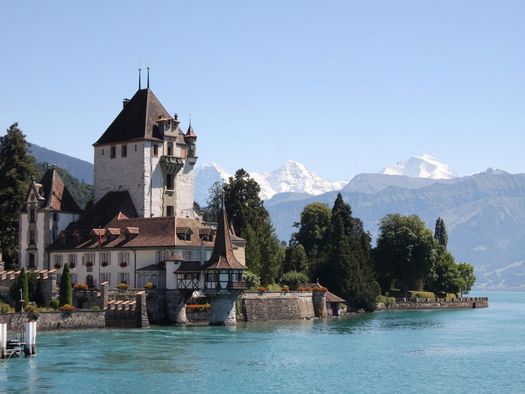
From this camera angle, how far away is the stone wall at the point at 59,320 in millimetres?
83750

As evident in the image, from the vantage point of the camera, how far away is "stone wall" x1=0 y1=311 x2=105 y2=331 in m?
83.8

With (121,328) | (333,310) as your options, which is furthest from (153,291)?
(333,310)

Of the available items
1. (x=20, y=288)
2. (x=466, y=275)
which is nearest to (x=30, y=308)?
(x=20, y=288)

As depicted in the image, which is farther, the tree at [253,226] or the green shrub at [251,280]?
the tree at [253,226]

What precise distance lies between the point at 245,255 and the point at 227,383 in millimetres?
59743

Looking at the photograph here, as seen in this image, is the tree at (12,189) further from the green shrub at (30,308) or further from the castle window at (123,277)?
the green shrub at (30,308)

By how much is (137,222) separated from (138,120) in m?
14.3

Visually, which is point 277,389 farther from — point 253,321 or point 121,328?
point 253,321

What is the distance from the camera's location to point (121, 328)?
91.7 meters

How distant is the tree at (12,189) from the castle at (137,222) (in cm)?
430

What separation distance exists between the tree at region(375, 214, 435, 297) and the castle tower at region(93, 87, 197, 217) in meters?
48.0

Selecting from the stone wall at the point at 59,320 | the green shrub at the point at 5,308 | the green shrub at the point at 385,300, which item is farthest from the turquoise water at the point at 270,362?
the green shrub at the point at 385,300

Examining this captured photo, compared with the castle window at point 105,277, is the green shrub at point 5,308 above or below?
below

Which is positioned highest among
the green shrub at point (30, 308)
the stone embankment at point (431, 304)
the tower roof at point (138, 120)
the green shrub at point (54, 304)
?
the tower roof at point (138, 120)
